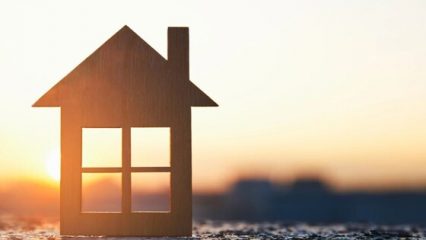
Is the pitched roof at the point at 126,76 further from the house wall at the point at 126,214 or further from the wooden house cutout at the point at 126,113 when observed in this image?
the house wall at the point at 126,214

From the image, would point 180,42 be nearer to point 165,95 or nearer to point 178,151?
point 165,95

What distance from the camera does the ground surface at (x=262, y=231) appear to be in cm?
2372

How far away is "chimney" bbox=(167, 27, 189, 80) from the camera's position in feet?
72.8

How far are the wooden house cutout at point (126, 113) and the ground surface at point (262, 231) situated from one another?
79 cm

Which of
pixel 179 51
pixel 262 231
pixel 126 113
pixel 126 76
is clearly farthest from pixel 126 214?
pixel 262 231

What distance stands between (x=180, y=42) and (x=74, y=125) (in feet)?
11.5

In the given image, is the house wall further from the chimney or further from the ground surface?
the chimney

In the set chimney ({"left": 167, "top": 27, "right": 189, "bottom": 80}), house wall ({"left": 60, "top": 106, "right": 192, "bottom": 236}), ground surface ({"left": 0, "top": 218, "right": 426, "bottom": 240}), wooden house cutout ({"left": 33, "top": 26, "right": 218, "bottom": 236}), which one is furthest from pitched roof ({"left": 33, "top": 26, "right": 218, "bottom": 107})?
ground surface ({"left": 0, "top": 218, "right": 426, "bottom": 240})

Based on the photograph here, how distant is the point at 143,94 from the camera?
22.1 metres

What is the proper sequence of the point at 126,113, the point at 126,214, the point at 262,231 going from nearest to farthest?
the point at 126,113, the point at 126,214, the point at 262,231

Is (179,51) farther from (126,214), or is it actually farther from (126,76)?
(126,214)

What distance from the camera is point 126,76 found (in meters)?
22.2

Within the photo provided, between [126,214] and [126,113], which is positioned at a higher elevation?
[126,113]

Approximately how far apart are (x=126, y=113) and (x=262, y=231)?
6596 mm
